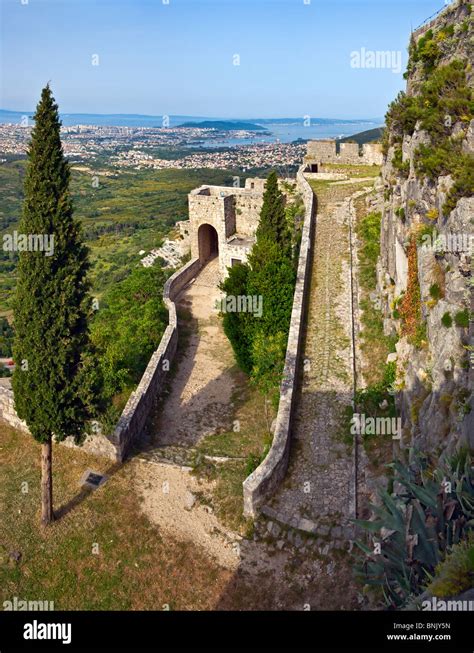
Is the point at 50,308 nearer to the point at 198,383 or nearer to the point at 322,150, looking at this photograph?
the point at 198,383

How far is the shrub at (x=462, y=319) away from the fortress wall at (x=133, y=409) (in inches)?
313

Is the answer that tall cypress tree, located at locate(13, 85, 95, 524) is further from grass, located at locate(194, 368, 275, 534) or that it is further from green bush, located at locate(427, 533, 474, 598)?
green bush, located at locate(427, 533, 474, 598)

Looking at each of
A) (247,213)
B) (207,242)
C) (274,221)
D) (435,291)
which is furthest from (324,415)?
(207,242)

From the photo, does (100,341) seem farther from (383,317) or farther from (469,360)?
(469,360)

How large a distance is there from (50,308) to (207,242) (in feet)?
59.1

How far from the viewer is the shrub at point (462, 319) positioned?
8344 millimetres

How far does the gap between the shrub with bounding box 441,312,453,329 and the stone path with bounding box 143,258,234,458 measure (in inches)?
273

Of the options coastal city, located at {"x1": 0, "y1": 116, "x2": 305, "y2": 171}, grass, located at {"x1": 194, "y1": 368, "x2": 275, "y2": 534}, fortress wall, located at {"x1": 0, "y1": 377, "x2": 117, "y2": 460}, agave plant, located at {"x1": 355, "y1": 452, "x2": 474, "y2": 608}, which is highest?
coastal city, located at {"x1": 0, "y1": 116, "x2": 305, "y2": 171}

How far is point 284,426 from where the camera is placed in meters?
11.5

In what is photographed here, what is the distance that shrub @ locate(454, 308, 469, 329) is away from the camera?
834cm

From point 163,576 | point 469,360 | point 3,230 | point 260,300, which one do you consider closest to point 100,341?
point 260,300

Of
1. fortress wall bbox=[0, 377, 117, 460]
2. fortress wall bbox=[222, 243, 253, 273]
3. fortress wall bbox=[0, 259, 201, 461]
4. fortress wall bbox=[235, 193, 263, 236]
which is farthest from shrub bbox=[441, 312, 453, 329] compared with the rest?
fortress wall bbox=[235, 193, 263, 236]
